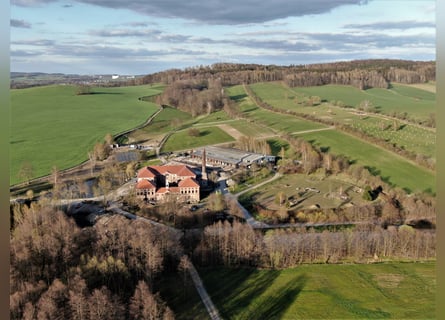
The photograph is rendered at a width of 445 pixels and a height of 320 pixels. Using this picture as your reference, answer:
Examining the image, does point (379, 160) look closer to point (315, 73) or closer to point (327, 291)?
point (327, 291)

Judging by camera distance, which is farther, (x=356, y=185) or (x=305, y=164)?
(x=305, y=164)

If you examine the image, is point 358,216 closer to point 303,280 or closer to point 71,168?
point 303,280

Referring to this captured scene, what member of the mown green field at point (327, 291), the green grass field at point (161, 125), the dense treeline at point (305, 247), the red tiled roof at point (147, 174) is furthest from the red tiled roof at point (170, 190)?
the green grass field at point (161, 125)

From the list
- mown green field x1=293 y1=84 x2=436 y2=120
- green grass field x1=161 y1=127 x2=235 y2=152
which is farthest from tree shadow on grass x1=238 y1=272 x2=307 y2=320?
mown green field x1=293 y1=84 x2=436 y2=120

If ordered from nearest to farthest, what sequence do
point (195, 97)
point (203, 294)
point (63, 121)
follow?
1. point (203, 294)
2. point (63, 121)
3. point (195, 97)

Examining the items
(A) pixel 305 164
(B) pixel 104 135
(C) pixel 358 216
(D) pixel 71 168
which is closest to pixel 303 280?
(C) pixel 358 216

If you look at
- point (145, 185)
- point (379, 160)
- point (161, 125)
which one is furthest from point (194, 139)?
point (379, 160)
